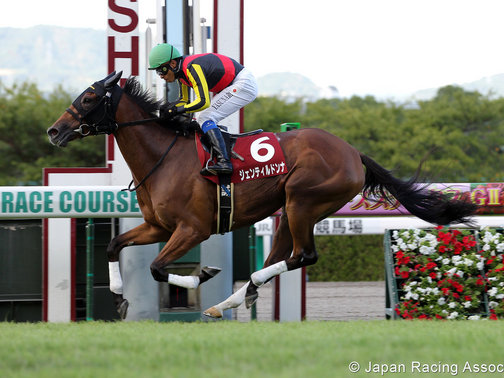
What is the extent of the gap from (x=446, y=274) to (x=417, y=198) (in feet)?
2.02

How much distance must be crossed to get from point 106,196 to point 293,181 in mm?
1566

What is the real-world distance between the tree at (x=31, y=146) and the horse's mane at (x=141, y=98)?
1557cm

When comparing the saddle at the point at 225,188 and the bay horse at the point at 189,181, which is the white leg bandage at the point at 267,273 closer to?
the bay horse at the point at 189,181

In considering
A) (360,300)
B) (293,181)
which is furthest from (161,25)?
(360,300)

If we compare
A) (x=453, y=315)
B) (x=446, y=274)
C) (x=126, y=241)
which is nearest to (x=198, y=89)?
(x=126, y=241)

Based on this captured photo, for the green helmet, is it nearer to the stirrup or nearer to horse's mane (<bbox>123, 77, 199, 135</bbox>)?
horse's mane (<bbox>123, 77, 199, 135</bbox>)

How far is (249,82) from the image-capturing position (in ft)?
17.8

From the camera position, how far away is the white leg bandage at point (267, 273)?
532 centimetres

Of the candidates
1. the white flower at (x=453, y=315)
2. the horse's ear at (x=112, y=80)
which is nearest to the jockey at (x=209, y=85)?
the horse's ear at (x=112, y=80)

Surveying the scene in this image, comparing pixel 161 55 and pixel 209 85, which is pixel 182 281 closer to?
pixel 209 85

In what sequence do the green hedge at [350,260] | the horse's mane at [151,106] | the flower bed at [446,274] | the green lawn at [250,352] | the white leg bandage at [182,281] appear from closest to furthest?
1. the green lawn at [250,352]
2. the white leg bandage at [182,281]
3. the horse's mane at [151,106]
4. the flower bed at [446,274]
5. the green hedge at [350,260]

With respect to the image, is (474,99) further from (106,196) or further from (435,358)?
(435,358)

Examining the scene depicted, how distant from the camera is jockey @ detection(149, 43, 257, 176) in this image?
16.8ft

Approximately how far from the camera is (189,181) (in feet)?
17.1
